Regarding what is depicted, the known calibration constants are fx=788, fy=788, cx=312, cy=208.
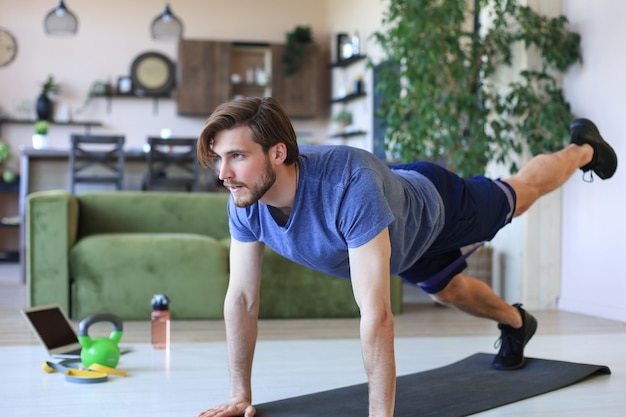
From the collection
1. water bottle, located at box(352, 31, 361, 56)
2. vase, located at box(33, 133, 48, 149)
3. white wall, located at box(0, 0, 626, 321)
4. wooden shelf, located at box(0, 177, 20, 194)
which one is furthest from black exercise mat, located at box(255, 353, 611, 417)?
wooden shelf, located at box(0, 177, 20, 194)

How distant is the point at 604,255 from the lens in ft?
14.4

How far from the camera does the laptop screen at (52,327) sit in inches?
116

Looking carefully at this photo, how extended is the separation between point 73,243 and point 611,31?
3122 mm

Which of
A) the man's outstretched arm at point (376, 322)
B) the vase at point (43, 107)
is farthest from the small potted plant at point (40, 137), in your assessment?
the man's outstretched arm at point (376, 322)

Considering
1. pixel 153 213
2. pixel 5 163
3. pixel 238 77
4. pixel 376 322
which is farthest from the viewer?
pixel 238 77

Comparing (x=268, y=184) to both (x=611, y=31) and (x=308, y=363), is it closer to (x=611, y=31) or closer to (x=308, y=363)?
(x=308, y=363)

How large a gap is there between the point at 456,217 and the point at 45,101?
24.6 ft

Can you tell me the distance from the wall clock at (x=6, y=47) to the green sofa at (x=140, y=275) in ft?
17.9

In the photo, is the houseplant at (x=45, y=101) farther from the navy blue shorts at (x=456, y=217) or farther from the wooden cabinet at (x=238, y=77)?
the navy blue shorts at (x=456, y=217)

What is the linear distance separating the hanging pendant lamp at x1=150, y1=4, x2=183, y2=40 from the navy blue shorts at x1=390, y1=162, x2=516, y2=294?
5.84 m

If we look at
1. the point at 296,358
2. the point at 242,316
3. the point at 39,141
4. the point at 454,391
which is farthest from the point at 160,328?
the point at 39,141

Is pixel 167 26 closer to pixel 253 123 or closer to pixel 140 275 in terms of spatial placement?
pixel 140 275

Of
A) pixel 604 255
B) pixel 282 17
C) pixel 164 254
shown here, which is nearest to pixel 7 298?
pixel 164 254

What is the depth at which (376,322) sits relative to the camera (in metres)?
1.83
